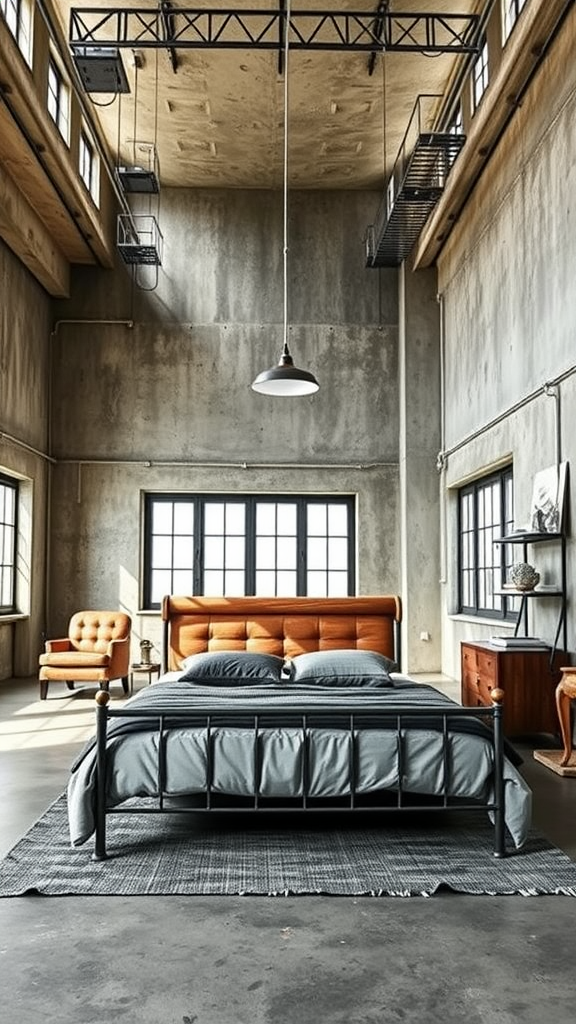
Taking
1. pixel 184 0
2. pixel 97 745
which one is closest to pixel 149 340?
pixel 184 0

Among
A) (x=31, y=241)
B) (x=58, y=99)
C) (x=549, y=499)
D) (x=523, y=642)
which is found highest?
(x=58, y=99)

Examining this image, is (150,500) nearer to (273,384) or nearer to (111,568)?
(111,568)

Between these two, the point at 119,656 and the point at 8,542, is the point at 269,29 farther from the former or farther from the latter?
the point at 119,656

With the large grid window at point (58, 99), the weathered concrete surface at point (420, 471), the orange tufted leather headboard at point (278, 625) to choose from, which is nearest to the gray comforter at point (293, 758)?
the orange tufted leather headboard at point (278, 625)

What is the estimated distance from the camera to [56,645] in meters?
9.19

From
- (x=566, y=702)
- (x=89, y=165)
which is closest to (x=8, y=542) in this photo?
(x=89, y=165)

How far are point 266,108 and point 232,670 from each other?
7024 mm

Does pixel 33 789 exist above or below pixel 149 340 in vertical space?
below

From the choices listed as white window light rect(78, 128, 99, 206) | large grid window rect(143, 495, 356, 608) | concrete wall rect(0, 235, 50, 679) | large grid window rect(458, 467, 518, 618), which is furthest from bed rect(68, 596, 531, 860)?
white window light rect(78, 128, 99, 206)

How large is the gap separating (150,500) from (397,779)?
26.0 feet

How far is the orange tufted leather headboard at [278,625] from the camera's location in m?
6.92

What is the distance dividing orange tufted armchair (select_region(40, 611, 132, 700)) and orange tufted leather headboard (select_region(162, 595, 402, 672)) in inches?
76.0

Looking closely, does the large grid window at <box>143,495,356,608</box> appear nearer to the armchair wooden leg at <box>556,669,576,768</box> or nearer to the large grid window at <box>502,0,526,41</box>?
the large grid window at <box>502,0,526,41</box>

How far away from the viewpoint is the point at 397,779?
4043 millimetres
